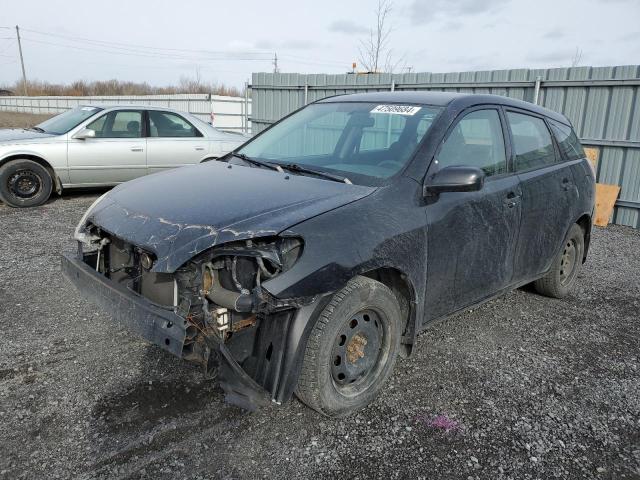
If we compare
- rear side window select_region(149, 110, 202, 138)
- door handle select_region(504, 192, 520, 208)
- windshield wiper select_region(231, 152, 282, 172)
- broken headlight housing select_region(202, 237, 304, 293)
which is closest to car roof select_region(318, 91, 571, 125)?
door handle select_region(504, 192, 520, 208)

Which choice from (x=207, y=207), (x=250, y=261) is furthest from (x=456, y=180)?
(x=207, y=207)

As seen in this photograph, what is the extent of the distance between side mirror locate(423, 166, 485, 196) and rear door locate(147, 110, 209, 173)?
6924 mm

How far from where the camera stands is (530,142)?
4176 millimetres

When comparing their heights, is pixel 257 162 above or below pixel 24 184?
above

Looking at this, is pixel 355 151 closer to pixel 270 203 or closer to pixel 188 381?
pixel 270 203

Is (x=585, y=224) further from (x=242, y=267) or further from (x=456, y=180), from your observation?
(x=242, y=267)

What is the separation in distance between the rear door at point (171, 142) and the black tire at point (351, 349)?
23.1 ft

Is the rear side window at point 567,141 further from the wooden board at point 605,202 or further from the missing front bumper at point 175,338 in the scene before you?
the wooden board at point 605,202

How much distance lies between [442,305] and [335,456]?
1.22m

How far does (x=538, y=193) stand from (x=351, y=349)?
213cm

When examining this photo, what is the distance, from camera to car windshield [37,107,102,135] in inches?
338

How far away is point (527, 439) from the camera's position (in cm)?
279

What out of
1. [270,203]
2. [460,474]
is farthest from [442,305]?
[270,203]

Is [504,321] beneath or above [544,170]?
beneath
